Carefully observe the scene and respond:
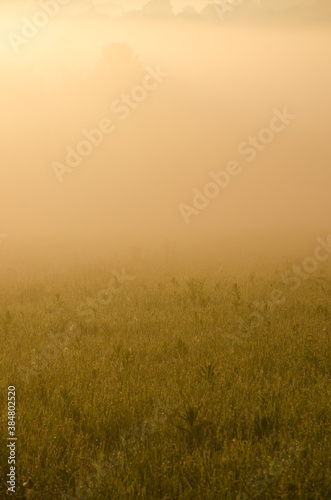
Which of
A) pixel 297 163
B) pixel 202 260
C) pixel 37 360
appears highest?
pixel 297 163

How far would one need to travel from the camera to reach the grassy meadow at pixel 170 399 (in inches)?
139

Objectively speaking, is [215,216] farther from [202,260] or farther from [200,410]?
[200,410]

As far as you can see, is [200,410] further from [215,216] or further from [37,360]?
[215,216]

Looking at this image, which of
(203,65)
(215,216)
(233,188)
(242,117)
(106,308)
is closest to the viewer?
(106,308)

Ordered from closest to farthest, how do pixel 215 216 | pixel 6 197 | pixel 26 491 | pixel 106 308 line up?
pixel 26 491 < pixel 106 308 < pixel 215 216 < pixel 6 197

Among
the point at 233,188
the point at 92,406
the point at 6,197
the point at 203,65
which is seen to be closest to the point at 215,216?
the point at 233,188

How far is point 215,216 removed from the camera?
37188 mm

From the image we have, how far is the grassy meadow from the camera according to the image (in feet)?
11.6

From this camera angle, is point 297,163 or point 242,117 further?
point 242,117

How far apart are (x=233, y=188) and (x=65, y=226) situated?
2127cm

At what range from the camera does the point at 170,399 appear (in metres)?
4.84

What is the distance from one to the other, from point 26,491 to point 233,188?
45244 mm

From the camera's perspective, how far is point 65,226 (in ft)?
108

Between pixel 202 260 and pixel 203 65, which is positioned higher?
pixel 203 65
